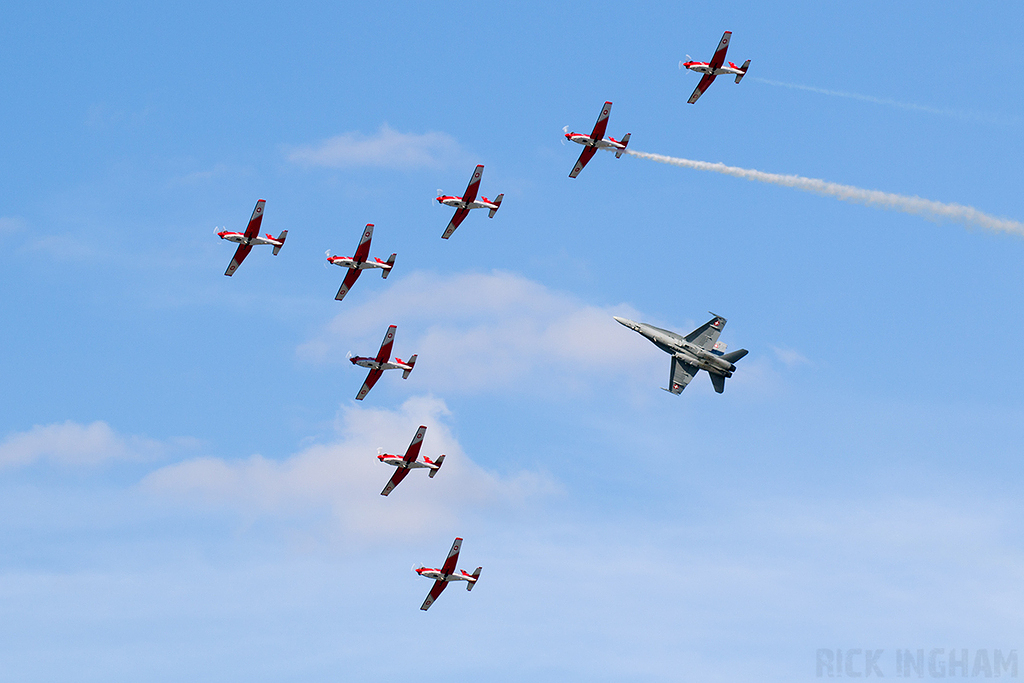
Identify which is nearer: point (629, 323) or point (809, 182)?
point (809, 182)

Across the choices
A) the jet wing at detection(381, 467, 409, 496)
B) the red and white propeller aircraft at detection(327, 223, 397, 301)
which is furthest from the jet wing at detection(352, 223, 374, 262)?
the jet wing at detection(381, 467, 409, 496)

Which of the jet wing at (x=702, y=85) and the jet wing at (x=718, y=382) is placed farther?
the jet wing at (x=718, y=382)

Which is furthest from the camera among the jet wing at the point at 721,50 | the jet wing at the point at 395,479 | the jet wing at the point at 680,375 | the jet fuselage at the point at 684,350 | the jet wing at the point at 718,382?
the jet wing at the point at 680,375

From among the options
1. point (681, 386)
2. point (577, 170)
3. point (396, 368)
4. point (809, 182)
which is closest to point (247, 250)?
point (396, 368)

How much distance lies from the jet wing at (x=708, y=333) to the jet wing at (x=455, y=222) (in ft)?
115

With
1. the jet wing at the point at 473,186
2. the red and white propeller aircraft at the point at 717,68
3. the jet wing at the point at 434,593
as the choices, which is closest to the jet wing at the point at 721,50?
the red and white propeller aircraft at the point at 717,68

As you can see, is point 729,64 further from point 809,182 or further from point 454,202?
point 454,202

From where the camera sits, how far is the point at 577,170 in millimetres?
154375

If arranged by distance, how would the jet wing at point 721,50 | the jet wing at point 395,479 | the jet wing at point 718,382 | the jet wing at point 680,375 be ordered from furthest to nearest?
1. the jet wing at point 680,375
2. the jet wing at point 718,382
3. the jet wing at point 395,479
4. the jet wing at point 721,50

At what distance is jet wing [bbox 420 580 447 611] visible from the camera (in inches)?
6102

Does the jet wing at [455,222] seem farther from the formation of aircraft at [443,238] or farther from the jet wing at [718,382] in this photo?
A: the jet wing at [718,382]

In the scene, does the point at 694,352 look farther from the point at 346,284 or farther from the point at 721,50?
the point at 346,284

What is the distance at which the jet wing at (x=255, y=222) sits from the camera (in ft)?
498

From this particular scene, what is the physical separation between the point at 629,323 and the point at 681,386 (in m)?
11.5
